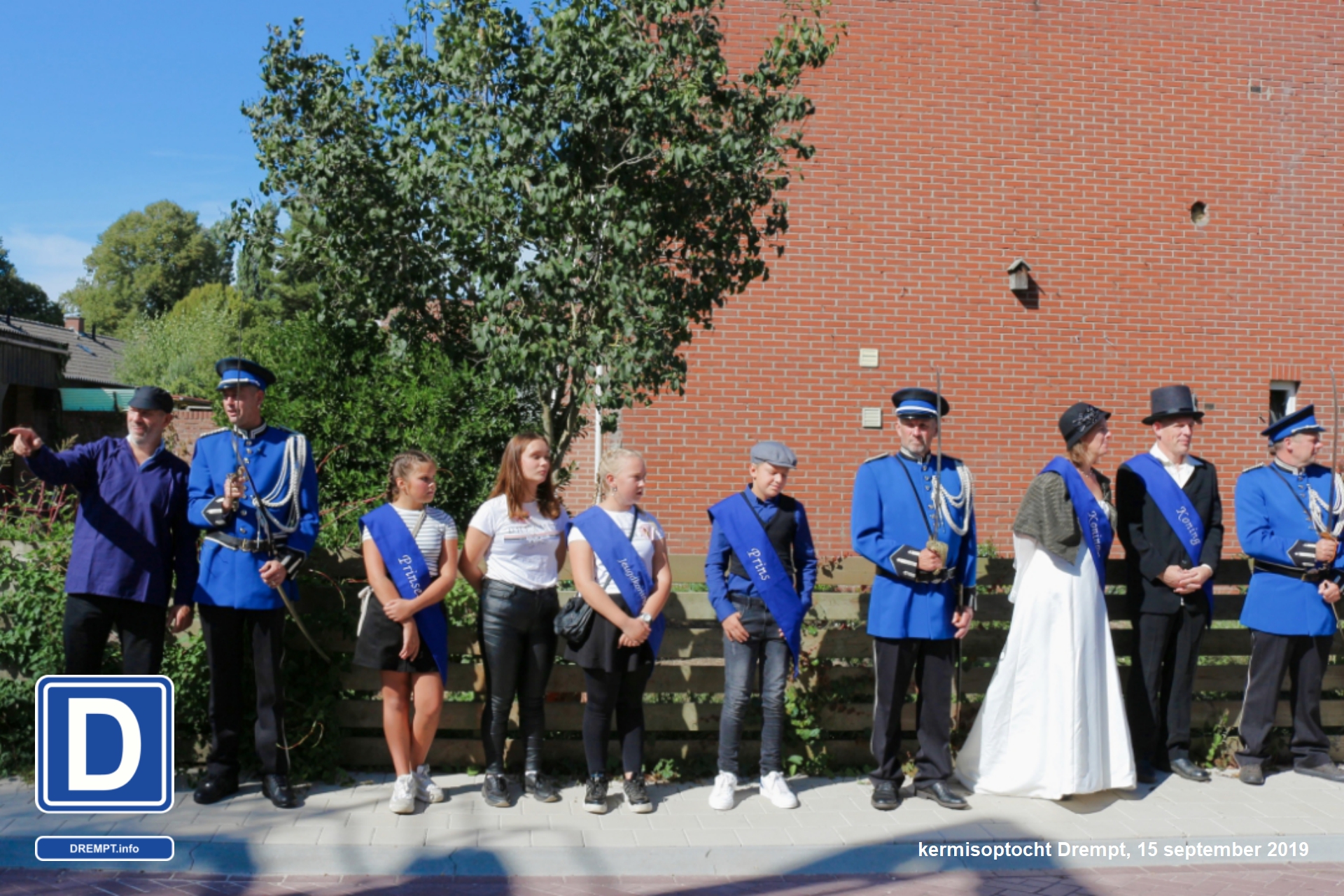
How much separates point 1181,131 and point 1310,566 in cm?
755

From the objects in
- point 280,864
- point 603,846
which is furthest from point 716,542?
point 280,864

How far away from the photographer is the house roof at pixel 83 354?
36625 mm

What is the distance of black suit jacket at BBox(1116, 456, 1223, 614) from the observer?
229 inches

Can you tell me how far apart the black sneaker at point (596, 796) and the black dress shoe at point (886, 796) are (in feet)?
4.44

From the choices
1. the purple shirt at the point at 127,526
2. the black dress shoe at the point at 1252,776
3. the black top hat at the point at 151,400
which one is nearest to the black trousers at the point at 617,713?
the purple shirt at the point at 127,526

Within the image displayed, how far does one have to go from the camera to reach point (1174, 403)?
5.90 m

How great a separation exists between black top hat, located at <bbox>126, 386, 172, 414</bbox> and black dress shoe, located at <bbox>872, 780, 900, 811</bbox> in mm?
4005

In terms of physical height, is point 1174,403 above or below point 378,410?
above

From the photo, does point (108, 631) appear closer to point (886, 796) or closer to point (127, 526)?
point (127, 526)

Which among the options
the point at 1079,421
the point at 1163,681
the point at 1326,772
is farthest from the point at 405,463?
the point at 1326,772

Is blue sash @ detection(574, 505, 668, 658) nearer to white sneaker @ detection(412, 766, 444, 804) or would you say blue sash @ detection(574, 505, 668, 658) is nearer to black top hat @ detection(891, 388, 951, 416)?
white sneaker @ detection(412, 766, 444, 804)

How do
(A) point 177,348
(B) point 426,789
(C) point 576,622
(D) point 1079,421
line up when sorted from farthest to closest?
1. (A) point 177,348
2. (D) point 1079,421
3. (B) point 426,789
4. (C) point 576,622

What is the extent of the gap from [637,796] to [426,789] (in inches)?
41.1

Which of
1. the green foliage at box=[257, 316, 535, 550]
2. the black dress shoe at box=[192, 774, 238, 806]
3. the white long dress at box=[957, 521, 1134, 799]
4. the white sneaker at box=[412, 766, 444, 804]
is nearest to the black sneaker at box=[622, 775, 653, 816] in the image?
the white sneaker at box=[412, 766, 444, 804]
